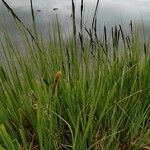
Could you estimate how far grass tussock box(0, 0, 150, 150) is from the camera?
175cm

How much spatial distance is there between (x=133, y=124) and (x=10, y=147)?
48 cm

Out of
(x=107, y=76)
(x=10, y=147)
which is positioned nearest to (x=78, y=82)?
(x=107, y=76)

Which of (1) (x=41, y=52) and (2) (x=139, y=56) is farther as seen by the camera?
(2) (x=139, y=56)

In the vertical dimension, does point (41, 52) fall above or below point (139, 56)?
above

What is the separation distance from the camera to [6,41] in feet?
→ 6.80

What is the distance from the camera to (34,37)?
2.15m

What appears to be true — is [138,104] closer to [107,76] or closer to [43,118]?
[107,76]

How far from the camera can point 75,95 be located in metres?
1.91

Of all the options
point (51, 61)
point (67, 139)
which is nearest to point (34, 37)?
point (51, 61)

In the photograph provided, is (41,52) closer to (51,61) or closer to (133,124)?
(51,61)

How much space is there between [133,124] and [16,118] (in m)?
0.43

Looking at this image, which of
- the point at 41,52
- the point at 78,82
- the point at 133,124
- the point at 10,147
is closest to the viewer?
the point at 10,147

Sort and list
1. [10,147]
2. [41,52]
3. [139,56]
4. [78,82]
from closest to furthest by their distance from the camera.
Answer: [10,147], [78,82], [41,52], [139,56]

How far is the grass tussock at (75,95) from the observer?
1.75 meters
